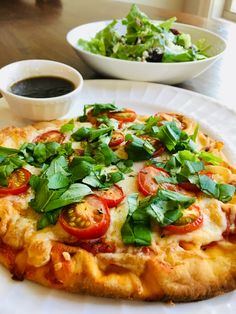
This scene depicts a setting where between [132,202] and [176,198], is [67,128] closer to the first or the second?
[132,202]

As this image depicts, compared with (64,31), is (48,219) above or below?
above

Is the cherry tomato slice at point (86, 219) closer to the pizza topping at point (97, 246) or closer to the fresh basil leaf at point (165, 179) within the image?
the pizza topping at point (97, 246)

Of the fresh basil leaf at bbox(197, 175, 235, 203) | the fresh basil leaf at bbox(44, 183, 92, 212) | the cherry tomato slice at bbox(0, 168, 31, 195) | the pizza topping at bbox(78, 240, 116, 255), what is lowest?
the pizza topping at bbox(78, 240, 116, 255)

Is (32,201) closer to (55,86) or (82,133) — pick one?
(82,133)

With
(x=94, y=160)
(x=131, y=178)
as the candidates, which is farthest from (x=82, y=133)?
(x=131, y=178)

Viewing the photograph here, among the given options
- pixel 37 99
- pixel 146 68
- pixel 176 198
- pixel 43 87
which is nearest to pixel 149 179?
pixel 176 198

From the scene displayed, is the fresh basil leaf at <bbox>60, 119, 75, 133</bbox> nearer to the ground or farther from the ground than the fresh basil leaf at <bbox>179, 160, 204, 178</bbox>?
nearer to the ground

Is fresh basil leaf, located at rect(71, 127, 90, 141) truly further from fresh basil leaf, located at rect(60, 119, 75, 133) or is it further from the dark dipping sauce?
the dark dipping sauce

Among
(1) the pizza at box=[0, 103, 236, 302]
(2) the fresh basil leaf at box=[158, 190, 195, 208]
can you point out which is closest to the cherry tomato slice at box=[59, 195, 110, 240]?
(1) the pizza at box=[0, 103, 236, 302]

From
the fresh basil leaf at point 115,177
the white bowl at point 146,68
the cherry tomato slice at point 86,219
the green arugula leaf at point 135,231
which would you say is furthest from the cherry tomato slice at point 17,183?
the white bowl at point 146,68
